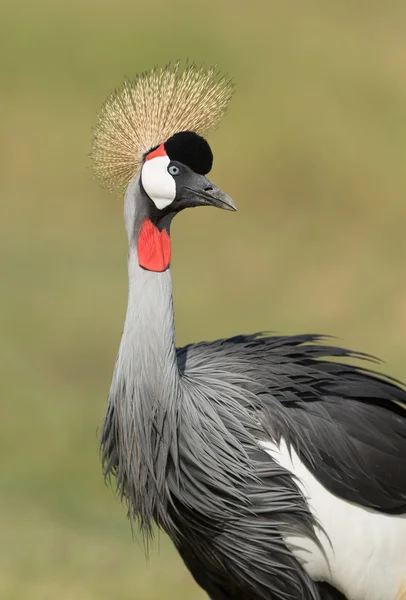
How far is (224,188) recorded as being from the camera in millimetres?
8555

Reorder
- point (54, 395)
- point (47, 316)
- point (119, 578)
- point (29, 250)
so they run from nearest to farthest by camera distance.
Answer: point (119, 578) < point (54, 395) < point (47, 316) < point (29, 250)

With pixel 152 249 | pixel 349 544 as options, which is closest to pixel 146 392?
pixel 152 249

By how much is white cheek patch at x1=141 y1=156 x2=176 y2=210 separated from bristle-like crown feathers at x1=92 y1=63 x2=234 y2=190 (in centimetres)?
9

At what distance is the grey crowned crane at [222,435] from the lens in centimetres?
281

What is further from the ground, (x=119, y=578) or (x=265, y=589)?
(x=265, y=589)

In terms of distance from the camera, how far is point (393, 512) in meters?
2.99

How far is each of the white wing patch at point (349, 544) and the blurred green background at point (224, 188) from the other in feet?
10.3

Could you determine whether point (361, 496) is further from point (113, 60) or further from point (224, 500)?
point (113, 60)

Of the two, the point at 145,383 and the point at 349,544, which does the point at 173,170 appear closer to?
the point at 145,383

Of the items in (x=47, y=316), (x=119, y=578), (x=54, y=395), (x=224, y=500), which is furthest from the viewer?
(x=47, y=316)

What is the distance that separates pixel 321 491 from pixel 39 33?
714 centimetres

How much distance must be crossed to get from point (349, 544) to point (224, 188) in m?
5.78

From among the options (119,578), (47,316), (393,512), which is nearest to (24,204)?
(47,316)

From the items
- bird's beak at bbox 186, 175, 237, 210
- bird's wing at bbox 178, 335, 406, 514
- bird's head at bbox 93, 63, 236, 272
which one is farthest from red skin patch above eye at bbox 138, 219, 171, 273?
bird's wing at bbox 178, 335, 406, 514
